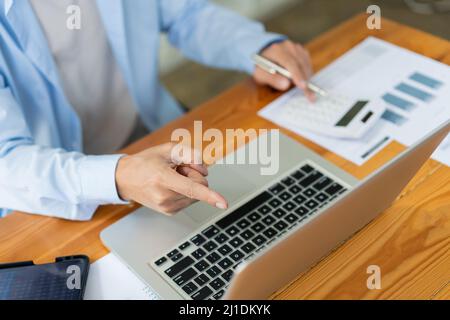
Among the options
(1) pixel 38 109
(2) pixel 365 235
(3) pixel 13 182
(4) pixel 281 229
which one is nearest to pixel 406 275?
(2) pixel 365 235

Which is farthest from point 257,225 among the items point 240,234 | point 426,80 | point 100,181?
point 426,80

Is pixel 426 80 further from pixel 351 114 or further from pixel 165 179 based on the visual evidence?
pixel 165 179

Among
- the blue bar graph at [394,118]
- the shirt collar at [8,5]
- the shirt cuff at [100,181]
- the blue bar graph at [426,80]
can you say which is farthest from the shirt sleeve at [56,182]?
the blue bar graph at [426,80]

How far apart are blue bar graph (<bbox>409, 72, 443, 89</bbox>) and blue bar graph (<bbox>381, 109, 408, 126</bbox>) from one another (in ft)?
0.36

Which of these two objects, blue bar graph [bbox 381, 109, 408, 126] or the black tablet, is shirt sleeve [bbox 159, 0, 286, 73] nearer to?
blue bar graph [bbox 381, 109, 408, 126]

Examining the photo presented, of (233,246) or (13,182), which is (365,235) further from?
(13,182)

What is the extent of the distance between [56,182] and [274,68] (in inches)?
20.3

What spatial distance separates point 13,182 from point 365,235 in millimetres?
600

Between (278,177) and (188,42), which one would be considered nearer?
(278,177)

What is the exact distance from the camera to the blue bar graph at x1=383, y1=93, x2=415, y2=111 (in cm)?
110

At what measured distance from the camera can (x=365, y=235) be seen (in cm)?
89

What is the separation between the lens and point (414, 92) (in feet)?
3.70

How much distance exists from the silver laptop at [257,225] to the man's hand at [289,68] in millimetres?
172
